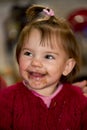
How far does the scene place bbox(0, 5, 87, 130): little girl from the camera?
2.91ft

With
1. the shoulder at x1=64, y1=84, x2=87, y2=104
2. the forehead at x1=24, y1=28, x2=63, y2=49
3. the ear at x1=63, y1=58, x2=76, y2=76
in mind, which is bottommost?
the shoulder at x1=64, y1=84, x2=87, y2=104

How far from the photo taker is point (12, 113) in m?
0.93

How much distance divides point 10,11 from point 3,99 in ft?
5.74

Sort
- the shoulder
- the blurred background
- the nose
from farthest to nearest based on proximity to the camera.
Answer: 1. the blurred background
2. the shoulder
3. the nose

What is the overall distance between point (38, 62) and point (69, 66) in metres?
0.13

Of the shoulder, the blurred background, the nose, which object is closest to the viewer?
the nose

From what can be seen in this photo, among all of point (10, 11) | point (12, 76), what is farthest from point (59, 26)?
point (10, 11)

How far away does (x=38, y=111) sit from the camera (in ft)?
3.04

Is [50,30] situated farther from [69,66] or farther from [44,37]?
[69,66]

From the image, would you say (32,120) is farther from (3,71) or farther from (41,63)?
(3,71)

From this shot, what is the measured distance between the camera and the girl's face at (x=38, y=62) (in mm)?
878

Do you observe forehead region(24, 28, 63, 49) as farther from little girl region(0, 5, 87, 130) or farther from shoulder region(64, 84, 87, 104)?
shoulder region(64, 84, 87, 104)

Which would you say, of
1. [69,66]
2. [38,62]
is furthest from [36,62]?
[69,66]

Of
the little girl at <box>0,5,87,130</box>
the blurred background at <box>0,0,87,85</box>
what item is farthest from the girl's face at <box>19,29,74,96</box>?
the blurred background at <box>0,0,87,85</box>
